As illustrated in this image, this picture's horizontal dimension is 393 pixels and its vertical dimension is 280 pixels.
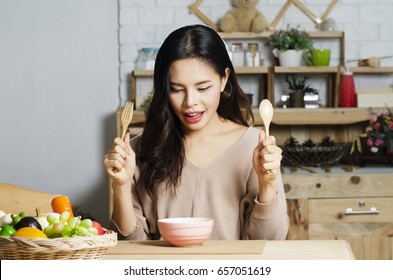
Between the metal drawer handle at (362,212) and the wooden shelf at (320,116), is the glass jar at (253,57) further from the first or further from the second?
the metal drawer handle at (362,212)

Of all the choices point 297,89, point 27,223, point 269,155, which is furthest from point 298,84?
point 27,223

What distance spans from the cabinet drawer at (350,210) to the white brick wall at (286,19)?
38.9 inches

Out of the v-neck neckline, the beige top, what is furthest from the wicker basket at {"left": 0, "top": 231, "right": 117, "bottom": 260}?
the v-neck neckline

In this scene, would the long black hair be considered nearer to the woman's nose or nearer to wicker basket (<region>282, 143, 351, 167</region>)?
the woman's nose

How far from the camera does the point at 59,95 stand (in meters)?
4.38

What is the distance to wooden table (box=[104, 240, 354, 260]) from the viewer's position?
162 cm

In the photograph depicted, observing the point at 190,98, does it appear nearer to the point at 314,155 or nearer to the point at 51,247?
the point at 51,247

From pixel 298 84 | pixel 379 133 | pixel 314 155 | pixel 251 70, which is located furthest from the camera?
pixel 298 84

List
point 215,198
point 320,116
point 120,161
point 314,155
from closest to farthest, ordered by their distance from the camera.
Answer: point 120,161, point 215,198, point 314,155, point 320,116

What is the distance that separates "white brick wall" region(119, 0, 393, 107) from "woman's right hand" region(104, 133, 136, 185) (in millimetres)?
2432

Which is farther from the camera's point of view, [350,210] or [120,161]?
[350,210]

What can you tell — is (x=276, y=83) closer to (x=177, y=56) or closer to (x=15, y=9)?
(x=15, y=9)

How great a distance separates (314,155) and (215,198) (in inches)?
70.0
